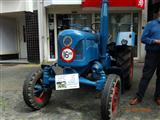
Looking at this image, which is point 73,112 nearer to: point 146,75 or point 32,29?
point 146,75

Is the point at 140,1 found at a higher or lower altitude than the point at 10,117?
higher

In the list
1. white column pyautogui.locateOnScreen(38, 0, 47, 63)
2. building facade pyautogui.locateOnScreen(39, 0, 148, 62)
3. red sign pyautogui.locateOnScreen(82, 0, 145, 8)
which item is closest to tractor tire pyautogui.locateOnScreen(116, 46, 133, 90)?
red sign pyautogui.locateOnScreen(82, 0, 145, 8)

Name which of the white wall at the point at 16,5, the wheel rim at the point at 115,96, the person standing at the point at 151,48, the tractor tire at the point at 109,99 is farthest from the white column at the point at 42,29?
the tractor tire at the point at 109,99

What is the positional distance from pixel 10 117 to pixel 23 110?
1.23 ft

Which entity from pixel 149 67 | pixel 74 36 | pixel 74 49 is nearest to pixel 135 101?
pixel 149 67

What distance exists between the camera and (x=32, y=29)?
11.5m

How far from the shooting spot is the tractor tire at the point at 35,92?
4504 mm

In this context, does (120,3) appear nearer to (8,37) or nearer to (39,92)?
(39,92)

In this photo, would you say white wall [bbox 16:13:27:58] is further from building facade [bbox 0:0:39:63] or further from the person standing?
the person standing

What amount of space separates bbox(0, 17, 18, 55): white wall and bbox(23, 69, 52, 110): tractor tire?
879cm

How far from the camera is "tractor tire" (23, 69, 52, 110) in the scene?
4504 millimetres

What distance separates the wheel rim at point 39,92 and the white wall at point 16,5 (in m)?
7.20

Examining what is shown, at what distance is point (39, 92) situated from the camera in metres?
4.82

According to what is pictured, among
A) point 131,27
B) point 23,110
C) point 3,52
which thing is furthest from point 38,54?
point 23,110
